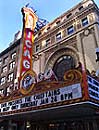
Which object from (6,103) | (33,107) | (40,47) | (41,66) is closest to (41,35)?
(40,47)

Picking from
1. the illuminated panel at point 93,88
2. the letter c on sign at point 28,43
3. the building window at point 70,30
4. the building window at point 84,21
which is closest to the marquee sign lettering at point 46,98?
the illuminated panel at point 93,88

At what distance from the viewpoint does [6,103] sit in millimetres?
15992

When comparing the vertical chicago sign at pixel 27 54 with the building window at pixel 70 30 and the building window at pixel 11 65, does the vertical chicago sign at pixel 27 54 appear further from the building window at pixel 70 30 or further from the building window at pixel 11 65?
the building window at pixel 11 65

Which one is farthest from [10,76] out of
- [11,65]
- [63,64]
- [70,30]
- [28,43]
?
[70,30]

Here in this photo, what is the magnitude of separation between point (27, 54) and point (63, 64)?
4.70m

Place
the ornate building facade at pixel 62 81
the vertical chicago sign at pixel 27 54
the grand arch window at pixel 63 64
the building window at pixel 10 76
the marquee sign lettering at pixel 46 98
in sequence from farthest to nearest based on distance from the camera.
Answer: the building window at pixel 10 76, the grand arch window at pixel 63 64, the vertical chicago sign at pixel 27 54, the ornate building facade at pixel 62 81, the marquee sign lettering at pixel 46 98

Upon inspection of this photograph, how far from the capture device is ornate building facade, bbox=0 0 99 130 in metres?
10.7

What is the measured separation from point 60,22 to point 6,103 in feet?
45.8

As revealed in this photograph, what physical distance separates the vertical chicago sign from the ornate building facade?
2.29 feet

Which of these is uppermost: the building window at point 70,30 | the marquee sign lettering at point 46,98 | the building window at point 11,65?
the building window at point 70,30

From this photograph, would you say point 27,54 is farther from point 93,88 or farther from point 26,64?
point 93,88

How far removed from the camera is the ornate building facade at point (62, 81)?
10.7 m

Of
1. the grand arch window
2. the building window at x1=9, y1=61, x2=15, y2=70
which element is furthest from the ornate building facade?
the building window at x1=9, y1=61, x2=15, y2=70

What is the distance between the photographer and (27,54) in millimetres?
21609
